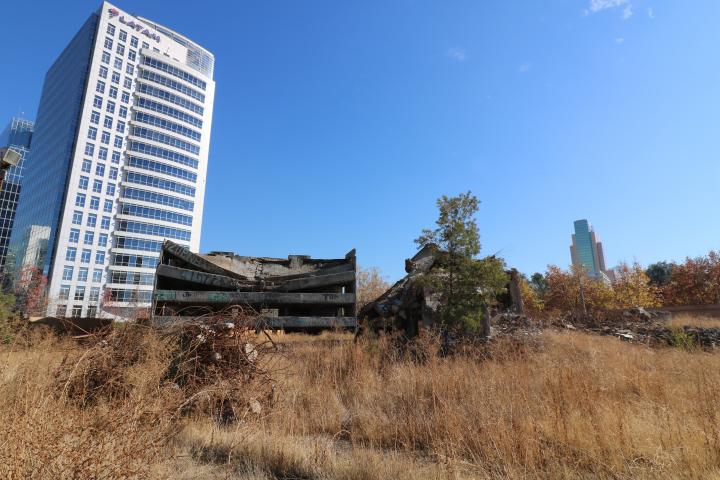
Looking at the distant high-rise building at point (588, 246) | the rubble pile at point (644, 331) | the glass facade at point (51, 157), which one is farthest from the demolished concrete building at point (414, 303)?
the distant high-rise building at point (588, 246)

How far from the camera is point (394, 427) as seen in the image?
155 inches

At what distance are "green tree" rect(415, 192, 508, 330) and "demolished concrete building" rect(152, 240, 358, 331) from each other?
2237mm

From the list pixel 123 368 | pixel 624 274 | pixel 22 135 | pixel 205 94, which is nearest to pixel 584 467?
pixel 123 368

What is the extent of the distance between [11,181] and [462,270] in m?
140

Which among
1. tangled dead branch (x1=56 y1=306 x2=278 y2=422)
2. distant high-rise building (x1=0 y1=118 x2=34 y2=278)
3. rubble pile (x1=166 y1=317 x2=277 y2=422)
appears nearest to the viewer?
tangled dead branch (x1=56 y1=306 x2=278 y2=422)

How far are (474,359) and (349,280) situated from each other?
2.88 m

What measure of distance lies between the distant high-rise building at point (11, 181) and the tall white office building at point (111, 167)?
300 inches

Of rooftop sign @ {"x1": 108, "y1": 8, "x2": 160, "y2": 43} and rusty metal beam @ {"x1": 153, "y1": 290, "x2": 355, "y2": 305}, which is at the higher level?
rooftop sign @ {"x1": 108, "y1": 8, "x2": 160, "y2": 43}

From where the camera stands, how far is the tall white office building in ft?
205

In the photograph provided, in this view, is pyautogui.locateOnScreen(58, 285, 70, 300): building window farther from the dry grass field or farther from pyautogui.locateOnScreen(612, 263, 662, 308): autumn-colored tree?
pyautogui.locateOnScreen(612, 263, 662, 308): autumn-colored tree

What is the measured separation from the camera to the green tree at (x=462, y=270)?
7965 mm

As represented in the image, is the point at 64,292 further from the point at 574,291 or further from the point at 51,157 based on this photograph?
the point at 574,291

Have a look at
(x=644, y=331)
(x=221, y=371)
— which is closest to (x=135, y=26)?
(x=221, y=371)

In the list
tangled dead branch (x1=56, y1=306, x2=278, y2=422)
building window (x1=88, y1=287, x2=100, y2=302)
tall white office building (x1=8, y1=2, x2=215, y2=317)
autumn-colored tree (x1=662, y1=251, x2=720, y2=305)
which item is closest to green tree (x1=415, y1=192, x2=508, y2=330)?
tangled dead branch (x1=56, y1=306, x2=278, y2=422)
